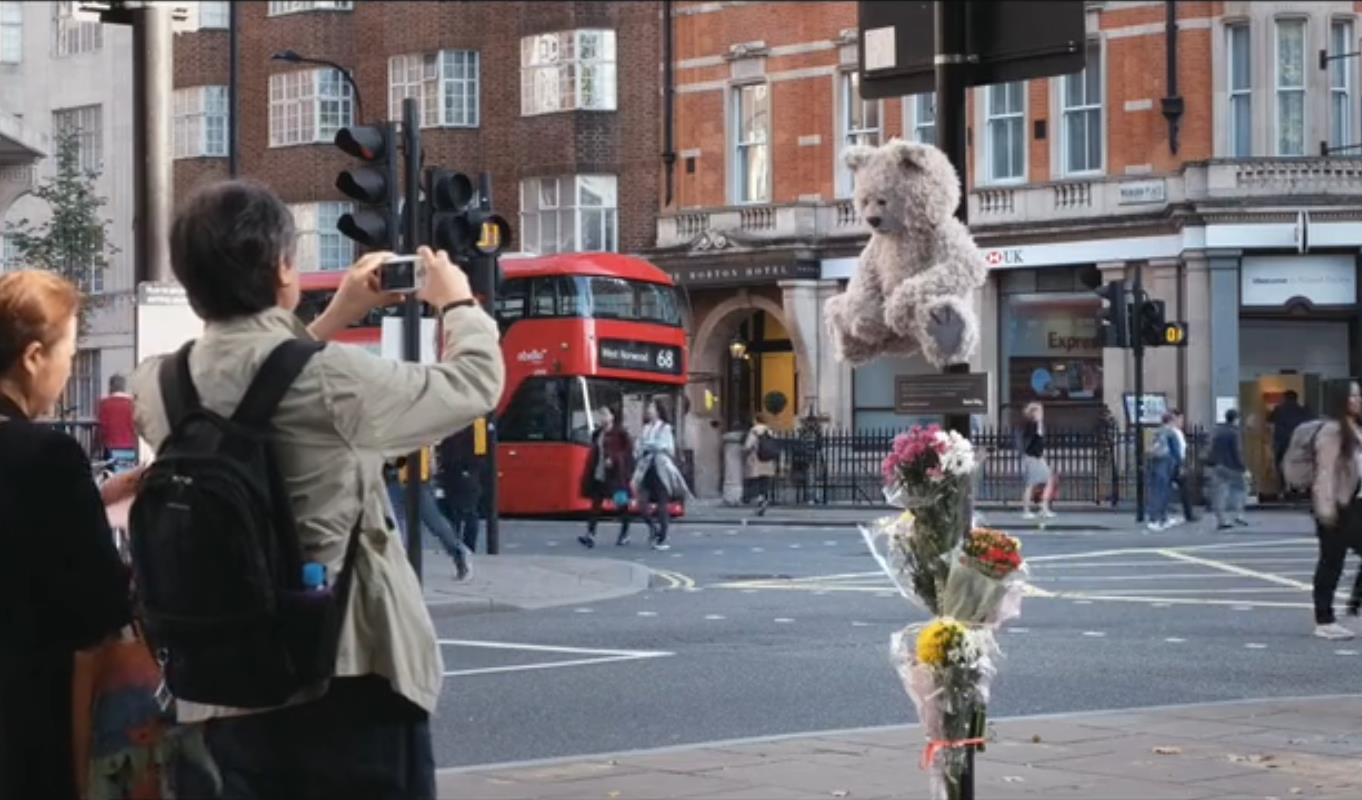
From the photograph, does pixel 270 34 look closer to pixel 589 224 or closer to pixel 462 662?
pixel 589 224

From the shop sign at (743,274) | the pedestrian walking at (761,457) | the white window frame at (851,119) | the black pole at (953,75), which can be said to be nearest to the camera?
the black pole at (953,75)

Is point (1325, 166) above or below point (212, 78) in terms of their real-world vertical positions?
below

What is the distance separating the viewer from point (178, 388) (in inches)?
180

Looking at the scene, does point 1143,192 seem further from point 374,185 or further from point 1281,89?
point 374,185

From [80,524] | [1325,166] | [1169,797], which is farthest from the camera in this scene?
[1325,166]

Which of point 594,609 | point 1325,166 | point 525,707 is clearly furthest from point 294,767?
point 1325,166

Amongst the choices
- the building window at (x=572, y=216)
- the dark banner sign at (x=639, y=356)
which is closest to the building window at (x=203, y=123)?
the building window at (x=572, y=216)

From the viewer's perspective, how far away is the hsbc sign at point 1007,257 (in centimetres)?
4197

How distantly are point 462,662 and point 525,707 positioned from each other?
8.35ft

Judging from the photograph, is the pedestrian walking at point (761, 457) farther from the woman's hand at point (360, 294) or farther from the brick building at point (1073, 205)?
the woman's hand at point (360, 294)

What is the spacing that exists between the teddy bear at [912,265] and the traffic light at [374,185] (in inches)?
273

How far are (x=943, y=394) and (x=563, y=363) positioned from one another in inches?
1149

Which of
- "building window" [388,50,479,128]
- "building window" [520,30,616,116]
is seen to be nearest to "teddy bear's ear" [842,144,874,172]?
"building window" [520,30,616,116]

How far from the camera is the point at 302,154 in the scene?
51438 millimetres
